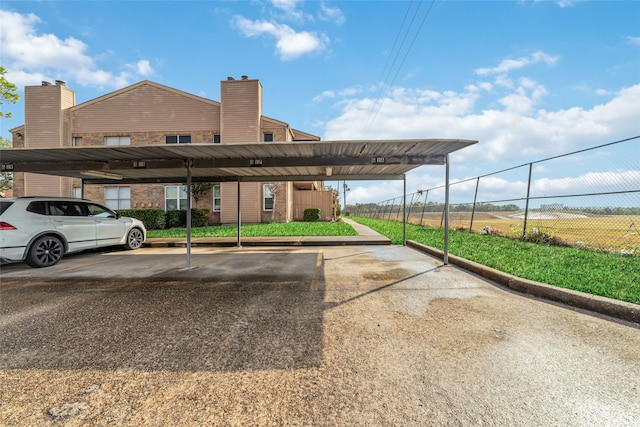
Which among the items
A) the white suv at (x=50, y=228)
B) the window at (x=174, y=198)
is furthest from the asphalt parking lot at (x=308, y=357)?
the window at (x=174, y=198)

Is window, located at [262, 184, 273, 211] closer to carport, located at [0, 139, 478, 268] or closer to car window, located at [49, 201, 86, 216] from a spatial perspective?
car window, located at [49, 201, 86, 216]

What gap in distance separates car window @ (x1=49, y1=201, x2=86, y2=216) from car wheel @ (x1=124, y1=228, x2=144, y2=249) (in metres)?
1.77

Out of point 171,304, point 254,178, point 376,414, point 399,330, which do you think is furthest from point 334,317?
point 254,178

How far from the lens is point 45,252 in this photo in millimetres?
7008

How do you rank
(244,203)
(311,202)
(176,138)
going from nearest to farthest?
(244,203), (176,138), (311,202)

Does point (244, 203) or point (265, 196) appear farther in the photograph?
point (265, 196)

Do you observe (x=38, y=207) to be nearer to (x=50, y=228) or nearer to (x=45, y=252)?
(x=50, y=228)

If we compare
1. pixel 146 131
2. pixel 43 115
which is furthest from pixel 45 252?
pixel 43 115

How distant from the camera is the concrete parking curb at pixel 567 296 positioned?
3.66 metres

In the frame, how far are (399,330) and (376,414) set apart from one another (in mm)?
1437

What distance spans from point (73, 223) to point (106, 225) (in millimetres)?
1041

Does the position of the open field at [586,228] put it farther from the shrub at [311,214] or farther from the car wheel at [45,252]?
the car wheel at [45,252]

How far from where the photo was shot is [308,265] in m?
7.03

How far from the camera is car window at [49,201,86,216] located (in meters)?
7.33
